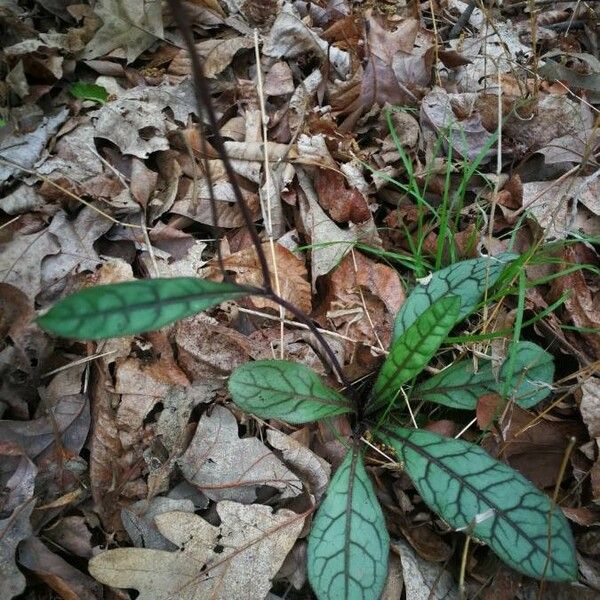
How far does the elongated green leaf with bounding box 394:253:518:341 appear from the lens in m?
1.38

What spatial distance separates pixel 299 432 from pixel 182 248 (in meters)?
0.67

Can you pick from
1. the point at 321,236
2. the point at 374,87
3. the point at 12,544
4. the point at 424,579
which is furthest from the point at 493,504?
the point at 374,87

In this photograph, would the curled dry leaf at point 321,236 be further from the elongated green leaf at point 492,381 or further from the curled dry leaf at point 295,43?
the curled dry leaf at point 295,43

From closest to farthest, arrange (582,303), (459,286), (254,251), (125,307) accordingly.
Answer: (125,307), (459,286), (582,303), (254,251)

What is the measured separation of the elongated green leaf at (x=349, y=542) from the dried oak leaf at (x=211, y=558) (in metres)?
0.09

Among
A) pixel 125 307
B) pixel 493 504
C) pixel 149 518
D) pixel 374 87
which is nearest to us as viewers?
pixel 125 307

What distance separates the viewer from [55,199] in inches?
64.5

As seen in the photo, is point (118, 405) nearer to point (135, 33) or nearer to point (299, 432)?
point (299, 432)

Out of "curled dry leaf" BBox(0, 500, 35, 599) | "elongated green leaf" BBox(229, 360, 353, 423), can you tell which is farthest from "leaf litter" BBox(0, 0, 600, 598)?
"elongated green leaf" BBox(229, 360, 353, 423)

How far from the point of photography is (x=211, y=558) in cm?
121

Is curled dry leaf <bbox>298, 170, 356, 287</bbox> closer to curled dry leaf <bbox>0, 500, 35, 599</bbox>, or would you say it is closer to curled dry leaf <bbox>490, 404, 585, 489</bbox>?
curled dry leaf <bbox>490, 404, 585, 489</bbox>

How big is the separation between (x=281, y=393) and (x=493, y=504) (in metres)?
0.53

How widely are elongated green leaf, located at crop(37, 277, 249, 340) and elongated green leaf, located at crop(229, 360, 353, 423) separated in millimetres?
459

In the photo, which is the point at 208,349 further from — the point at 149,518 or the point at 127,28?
the point at 127,28
